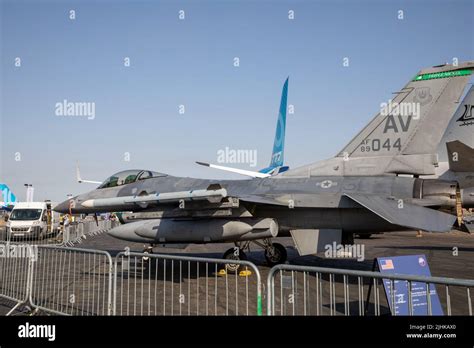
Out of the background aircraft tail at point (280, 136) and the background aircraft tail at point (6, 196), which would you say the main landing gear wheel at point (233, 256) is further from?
the background aircraft tail at point (6, 196)

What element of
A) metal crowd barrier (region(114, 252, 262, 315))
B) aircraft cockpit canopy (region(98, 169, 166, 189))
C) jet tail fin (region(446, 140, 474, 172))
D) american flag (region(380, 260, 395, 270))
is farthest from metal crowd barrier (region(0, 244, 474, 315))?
aircraft cockpit canopy (region(98, 169, 166, 189))

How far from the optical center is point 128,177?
1388cm

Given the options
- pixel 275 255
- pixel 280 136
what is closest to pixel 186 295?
pixel 275 255

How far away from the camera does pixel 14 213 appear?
2503 centimetres

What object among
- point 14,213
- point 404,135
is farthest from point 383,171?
point 14,213

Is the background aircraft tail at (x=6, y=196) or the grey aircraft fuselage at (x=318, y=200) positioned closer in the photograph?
the grey aircraft fuselage at (x=318, y=200)

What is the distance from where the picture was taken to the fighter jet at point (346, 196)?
9.82 m

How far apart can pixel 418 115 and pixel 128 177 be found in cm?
918

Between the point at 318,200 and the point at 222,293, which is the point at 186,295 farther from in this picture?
the point at 318,200

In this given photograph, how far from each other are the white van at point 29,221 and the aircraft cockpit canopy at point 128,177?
39.0 feet

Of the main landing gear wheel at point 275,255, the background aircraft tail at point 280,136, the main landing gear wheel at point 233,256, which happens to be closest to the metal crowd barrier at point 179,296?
the main landing gear wheel at point 233,256

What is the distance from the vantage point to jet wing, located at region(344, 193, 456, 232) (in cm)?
889

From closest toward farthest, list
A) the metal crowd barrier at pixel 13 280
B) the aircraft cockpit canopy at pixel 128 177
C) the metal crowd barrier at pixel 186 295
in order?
the metal crowd barrier at pixel 186 295 → the metal crowd barrier at pixel 13 280 → the aircraft cockpit canopy at pixel 128 177
